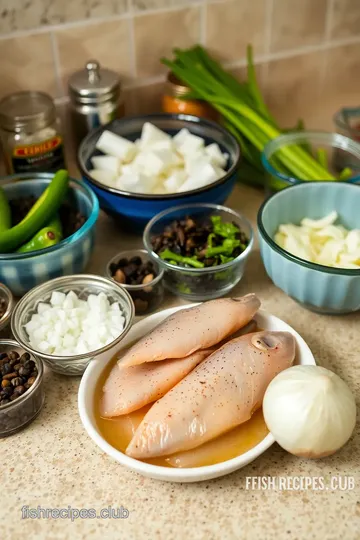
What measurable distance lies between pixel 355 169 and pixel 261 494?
90 cm

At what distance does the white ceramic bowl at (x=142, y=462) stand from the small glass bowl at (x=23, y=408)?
0.22 feet

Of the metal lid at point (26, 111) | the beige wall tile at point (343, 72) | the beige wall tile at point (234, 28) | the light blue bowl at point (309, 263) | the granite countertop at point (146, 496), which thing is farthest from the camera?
the beige wall tile at point (343, 72)

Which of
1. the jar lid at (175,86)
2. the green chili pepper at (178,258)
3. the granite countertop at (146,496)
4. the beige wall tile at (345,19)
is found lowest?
the granite countertop at (146,496)

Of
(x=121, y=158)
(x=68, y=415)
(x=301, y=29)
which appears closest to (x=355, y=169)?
(x=301, y=29)

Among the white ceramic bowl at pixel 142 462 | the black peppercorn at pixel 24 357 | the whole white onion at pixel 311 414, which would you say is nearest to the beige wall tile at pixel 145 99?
the white ceramic bowl at pixel 142 462

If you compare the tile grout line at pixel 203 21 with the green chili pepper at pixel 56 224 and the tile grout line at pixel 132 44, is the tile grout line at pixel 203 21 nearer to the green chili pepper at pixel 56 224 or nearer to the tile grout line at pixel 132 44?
the tile grout line at pixel 132 44

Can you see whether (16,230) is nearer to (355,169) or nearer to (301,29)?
(355,169)

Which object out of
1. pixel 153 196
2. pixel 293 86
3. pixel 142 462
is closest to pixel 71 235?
pixel 153 196

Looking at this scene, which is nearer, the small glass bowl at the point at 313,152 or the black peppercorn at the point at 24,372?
the black peppercorn at the point at 24,372

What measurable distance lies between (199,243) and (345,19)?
90 cm

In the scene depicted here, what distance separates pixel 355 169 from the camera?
149cm

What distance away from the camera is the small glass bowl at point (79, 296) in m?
0.99

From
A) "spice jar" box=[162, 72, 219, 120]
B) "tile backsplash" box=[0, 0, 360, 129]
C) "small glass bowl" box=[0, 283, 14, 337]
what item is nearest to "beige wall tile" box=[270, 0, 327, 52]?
"tile backsplash" box=[0, 0, 360, 129]

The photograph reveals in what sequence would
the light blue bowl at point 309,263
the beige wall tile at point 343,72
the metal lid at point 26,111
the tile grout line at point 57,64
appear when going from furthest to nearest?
the beige wall tile at point 343,72, the tile grout line at point 57,64, the metal lid at point 26,111, the light blue bowl at point 309,263
